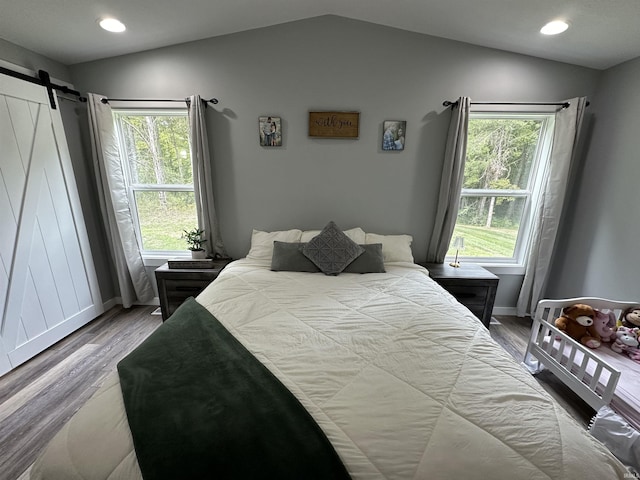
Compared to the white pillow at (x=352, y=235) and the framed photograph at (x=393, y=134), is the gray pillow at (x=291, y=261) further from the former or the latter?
the framed photograph at (x=393, y=134)

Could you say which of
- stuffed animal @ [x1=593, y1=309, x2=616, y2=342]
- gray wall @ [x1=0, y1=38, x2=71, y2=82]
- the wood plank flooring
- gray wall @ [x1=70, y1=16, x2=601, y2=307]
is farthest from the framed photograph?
gray wall @ [x1=0, y1=38, x2=71, y2=82]

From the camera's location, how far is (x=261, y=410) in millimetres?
862

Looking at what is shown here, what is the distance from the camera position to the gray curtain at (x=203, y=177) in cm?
239

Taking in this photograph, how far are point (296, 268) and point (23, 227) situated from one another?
6.94 feet

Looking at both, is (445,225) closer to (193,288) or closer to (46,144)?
(193,288)

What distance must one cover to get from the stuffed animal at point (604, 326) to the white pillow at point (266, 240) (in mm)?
2292

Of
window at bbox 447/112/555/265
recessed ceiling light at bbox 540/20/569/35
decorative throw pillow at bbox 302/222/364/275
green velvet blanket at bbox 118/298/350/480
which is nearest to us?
green velvet blanket at bbox 118/298/350/480

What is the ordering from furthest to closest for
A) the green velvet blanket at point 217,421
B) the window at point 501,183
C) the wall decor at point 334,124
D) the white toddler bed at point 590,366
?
the window at point 501,183
the wall decor at point 334,124
the white toddler bed at point 590,366
the green velvet blanket at point 217,421

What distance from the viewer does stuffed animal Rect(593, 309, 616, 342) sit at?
1788 mm

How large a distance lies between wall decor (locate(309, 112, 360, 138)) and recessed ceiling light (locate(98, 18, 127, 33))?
1.53 metres

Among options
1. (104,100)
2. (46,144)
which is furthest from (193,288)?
(104,100)

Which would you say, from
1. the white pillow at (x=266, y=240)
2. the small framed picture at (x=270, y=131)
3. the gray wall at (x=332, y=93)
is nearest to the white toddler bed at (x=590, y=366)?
the gray wall at (x=332, y=93)

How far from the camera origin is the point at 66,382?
6.08 feet

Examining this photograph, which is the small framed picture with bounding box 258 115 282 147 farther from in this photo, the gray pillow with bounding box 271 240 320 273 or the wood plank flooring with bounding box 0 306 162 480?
the wood plank flooring with bounding box 0 306 162 480
